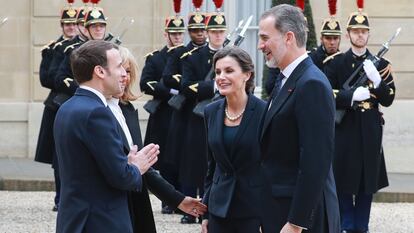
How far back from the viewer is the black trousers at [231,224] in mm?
6973

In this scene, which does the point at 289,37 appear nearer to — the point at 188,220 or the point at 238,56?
the point at 238,56

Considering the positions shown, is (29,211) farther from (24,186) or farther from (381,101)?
(381,101)

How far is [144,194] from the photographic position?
6281mm

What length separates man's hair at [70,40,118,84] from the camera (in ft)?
19.7

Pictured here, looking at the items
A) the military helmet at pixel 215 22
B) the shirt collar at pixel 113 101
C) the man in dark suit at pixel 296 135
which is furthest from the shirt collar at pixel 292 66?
the military helmet at pixel 215 22

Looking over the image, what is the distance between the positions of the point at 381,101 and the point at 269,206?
5.18 meters

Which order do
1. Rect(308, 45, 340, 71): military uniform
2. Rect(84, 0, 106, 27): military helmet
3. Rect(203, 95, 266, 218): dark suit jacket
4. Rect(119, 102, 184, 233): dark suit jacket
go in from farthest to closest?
Rect(84, 0, 106, 27): military helmet
Rect(308, 45, 340, 71): military uniform
Rect(203, 95, 266, 218): dark suit jacket
Rect(119, 102, 184, 233): dark suit jacket

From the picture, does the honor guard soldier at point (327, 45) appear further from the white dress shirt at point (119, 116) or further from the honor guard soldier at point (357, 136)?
the white dress shirt at point (119, 116)

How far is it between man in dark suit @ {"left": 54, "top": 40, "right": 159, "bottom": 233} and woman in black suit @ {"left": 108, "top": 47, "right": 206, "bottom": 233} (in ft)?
0.78

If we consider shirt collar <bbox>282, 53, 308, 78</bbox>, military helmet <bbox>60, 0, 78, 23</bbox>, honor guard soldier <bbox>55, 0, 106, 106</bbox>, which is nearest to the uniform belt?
honor guard soldier <bbox>55, 0, 106, 106</bbox>

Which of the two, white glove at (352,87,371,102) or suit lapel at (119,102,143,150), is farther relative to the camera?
white glove at (352,87,371,102)

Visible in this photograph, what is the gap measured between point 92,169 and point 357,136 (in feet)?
18.4

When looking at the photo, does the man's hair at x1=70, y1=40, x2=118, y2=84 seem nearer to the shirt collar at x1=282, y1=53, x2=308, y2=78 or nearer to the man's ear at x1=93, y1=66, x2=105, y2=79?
the man's ear at x1=93, y1=66, x2=105, y2=79

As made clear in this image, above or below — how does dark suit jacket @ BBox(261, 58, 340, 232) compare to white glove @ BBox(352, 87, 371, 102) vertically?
above
